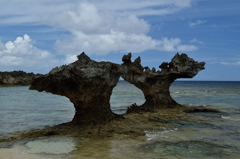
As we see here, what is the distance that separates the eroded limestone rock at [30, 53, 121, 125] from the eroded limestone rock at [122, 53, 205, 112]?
498 cm

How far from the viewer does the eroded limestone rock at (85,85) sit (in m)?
8.86

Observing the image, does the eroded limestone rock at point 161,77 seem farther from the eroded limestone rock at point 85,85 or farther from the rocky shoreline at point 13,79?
the rocky shoreline at point 13,79

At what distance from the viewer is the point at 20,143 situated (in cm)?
809

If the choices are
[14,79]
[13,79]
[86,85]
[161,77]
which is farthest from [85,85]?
[14,79]

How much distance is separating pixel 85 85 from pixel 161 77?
24.6ft

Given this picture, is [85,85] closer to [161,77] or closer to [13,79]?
[161,77]

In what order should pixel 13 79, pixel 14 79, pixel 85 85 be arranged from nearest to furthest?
pixel 85 85, pixel 13 79, pixel 14 79

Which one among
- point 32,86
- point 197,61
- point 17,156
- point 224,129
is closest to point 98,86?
point 32,86

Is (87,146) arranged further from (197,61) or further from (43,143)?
(197,61)

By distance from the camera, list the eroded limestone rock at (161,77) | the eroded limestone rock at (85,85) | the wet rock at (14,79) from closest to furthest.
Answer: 1. the eroded limestone rock at (85,85)
2. the eroded limestone rock at (161,77)
3. the wet rock at (14,79)

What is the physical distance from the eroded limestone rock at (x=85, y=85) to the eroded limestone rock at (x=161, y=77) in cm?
498

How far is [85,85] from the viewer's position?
9.31m

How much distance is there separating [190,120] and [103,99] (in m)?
5.06

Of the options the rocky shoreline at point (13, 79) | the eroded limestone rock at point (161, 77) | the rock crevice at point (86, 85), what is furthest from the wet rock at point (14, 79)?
the rock crevice at point (86, 85)
